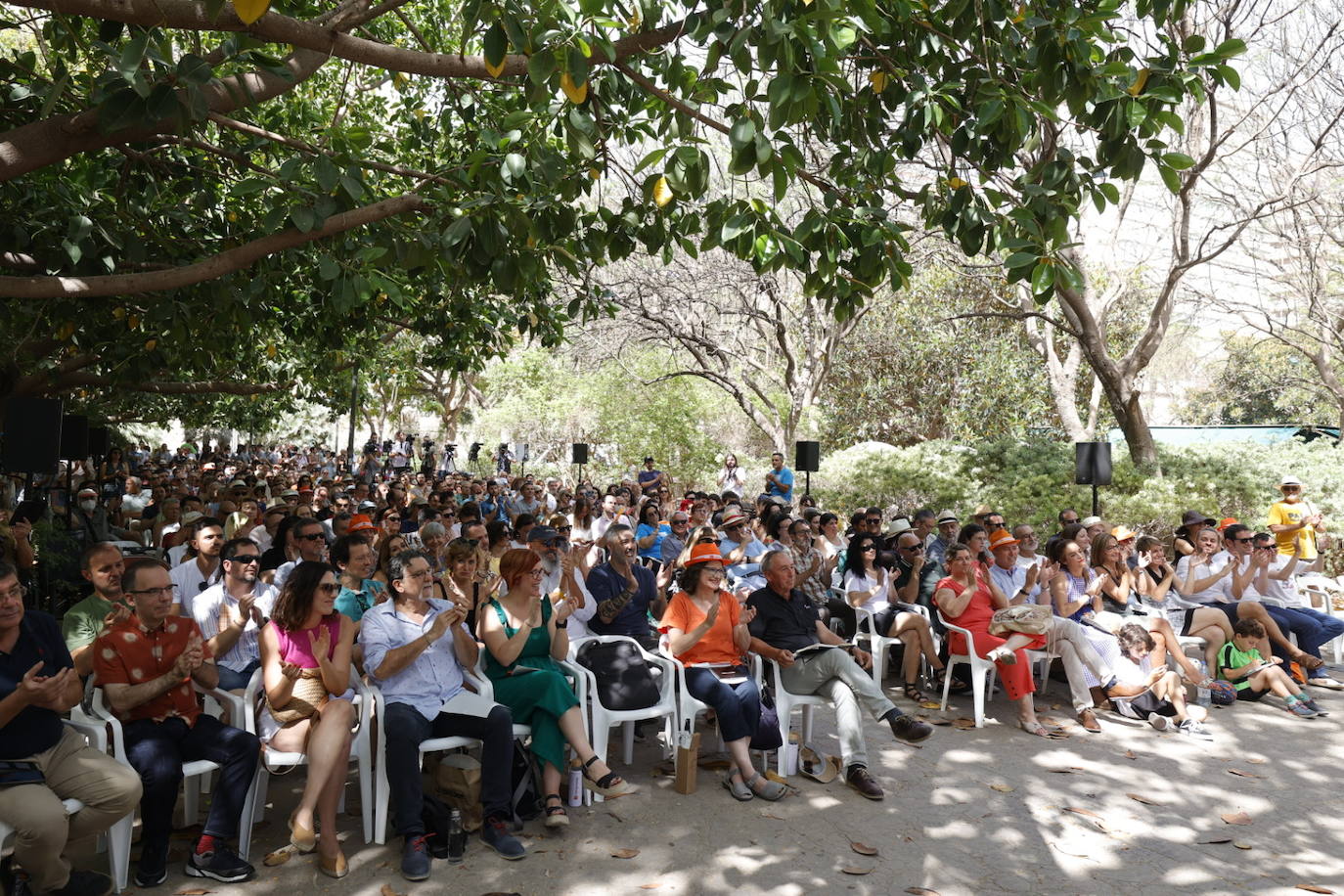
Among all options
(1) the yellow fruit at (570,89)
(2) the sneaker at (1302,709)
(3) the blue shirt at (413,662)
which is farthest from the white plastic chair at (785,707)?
(2) the sneaker at (1302,709)

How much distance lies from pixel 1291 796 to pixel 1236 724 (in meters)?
1.53

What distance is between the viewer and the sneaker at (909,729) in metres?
5.87

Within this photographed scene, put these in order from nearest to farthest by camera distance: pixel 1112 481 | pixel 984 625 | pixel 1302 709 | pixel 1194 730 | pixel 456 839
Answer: pixel 456 839 → pixel 1194 730 → pixel 984 625 → pixel 1302 709 → pixel 1112 481

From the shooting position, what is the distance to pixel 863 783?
5.64m

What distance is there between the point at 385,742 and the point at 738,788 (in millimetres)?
1959

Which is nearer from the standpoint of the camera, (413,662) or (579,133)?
(579,133)

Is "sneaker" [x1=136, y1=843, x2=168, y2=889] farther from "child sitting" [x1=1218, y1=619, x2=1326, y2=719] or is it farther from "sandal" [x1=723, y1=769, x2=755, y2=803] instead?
"child sitting" [x1=1218, y1=619, x2=1326, y2=719]

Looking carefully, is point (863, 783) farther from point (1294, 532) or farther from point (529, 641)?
point (1294, 532)

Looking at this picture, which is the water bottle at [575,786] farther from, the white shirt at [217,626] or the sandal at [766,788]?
the white shirt at [217,626]

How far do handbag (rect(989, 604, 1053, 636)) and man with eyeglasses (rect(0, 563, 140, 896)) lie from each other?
546 centimetres

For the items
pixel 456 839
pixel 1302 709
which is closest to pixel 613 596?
pixel 456 839

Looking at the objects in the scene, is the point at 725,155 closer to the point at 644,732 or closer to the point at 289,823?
the point at 644,732

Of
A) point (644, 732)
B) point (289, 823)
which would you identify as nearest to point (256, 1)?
point (289, 823)

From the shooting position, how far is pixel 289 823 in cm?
479
